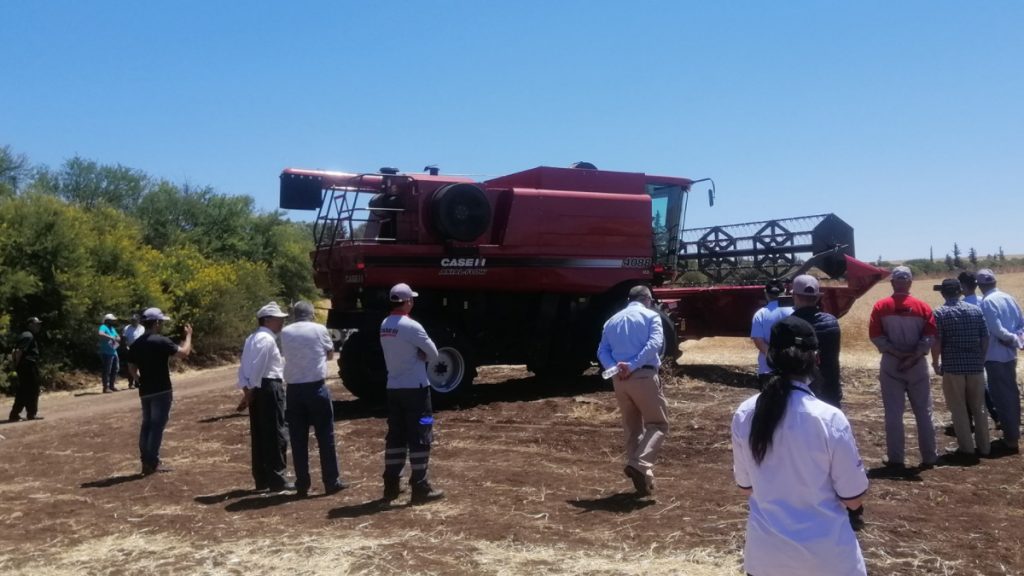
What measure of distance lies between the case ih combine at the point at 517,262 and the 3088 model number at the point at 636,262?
0.08 feet

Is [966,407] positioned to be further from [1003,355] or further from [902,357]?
[902,357]

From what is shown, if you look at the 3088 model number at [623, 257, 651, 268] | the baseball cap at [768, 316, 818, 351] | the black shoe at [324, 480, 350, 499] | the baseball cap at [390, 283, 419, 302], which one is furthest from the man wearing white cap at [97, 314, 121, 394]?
the baseball cap at [768, 316, 818, 351]

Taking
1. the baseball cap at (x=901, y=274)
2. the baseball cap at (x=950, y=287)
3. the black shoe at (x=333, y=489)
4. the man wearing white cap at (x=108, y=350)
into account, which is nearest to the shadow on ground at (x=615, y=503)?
the black shoe at (x=333, y=489)

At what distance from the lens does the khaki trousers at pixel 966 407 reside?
8438 millimetres

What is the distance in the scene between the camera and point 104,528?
283 inches

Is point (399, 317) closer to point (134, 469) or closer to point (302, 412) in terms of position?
point (302, 412)

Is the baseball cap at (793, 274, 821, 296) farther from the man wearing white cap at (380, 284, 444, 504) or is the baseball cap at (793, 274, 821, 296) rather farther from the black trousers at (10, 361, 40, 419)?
the black trousers at (10, 361, 40, 419)

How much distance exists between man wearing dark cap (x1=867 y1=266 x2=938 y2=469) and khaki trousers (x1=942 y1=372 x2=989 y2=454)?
504 mm

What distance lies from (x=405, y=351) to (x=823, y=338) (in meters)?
3.25

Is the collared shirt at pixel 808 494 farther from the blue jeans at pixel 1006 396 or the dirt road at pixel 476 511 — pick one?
the blue jeans at pixel 1006 396

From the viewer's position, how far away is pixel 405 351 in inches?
300

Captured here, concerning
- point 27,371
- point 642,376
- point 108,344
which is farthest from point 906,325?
point 108,344

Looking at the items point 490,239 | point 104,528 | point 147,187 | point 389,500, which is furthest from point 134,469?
point 147,187

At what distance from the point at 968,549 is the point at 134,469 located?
7.76 m
